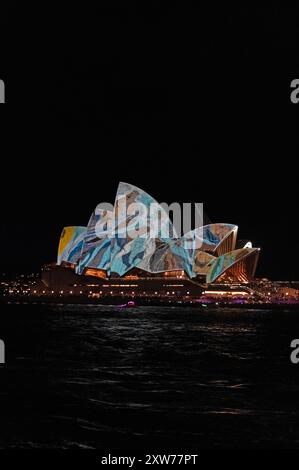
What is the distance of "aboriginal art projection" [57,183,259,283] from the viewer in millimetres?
75062

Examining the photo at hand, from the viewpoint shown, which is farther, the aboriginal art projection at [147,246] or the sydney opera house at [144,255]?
the sydney opera house at [144,255]

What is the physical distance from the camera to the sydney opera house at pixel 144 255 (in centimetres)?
7669

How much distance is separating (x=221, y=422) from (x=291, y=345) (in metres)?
18.5

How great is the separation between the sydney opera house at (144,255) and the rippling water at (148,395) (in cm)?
4721

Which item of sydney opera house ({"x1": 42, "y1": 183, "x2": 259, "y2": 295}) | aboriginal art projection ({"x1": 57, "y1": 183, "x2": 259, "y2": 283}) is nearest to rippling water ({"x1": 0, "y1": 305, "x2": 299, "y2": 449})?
aboriginal art projection ({"x1": 57, "y1": 183, "x2": 259, "y2": 283})

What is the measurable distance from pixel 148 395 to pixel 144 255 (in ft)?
222

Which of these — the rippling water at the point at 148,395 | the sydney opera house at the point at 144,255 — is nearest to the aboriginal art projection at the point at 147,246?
the sydney opera house at the point at 144,255

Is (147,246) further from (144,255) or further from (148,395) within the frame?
(148,395)

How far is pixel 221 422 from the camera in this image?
41.5ft

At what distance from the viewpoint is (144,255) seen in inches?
3280

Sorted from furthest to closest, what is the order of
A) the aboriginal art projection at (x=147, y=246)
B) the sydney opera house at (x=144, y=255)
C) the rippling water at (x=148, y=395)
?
the sydney opera house at (x=144, y=255) → the aboriginal art projection at (x=147, y=246) → the rippling water at (x=148, y=395)

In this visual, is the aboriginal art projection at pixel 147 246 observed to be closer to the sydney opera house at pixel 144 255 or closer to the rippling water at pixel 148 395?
the sydney opera house at pixel 144 255

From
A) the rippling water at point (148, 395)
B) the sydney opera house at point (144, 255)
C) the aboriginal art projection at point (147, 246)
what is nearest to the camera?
the rippling water at point (148, 395)

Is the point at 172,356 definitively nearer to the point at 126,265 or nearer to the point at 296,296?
the point at 126,265
